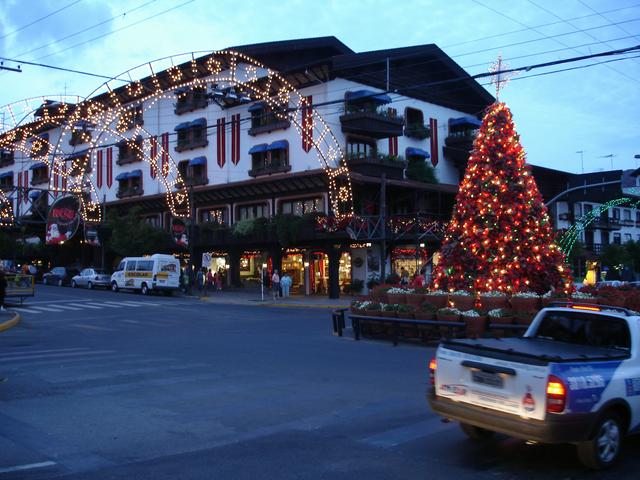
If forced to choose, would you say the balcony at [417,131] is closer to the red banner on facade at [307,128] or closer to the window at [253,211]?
the red banner on facade at [307,128]

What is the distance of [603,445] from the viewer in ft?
20.4

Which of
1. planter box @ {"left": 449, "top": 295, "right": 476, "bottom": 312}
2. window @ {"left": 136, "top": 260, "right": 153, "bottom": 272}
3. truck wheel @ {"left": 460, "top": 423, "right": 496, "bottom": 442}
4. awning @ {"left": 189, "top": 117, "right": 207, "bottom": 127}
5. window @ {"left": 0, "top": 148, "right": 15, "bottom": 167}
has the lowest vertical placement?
truck wheel @ {"left": 460, "top": 423, "right": 496, "bottom": 442}

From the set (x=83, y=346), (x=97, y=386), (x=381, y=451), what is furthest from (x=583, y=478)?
(x=83, y=346)

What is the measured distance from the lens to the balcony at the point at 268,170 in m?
41.3

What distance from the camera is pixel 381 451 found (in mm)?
6992

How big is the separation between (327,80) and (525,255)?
23836mm

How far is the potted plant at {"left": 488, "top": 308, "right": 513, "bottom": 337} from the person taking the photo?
15.7 meters

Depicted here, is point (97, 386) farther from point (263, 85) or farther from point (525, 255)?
point (263, 85)

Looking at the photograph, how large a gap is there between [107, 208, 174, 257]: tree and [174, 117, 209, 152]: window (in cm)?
633

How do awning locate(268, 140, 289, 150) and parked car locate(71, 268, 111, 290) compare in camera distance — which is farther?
parked car locate(71, 268, 111, 290)

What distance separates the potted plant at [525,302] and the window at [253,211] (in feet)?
95.7

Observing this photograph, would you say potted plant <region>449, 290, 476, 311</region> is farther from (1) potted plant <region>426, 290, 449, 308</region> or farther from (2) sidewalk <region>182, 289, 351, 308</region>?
(2) sidewalk <region>182, 289, 351, 308</region>

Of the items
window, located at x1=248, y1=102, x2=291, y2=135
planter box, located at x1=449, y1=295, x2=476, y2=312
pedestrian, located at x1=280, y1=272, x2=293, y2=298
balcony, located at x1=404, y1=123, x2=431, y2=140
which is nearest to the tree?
window, located at x1=248, y1=102, x2=291, y2=135

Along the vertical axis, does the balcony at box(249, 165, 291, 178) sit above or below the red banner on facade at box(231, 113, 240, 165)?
below
